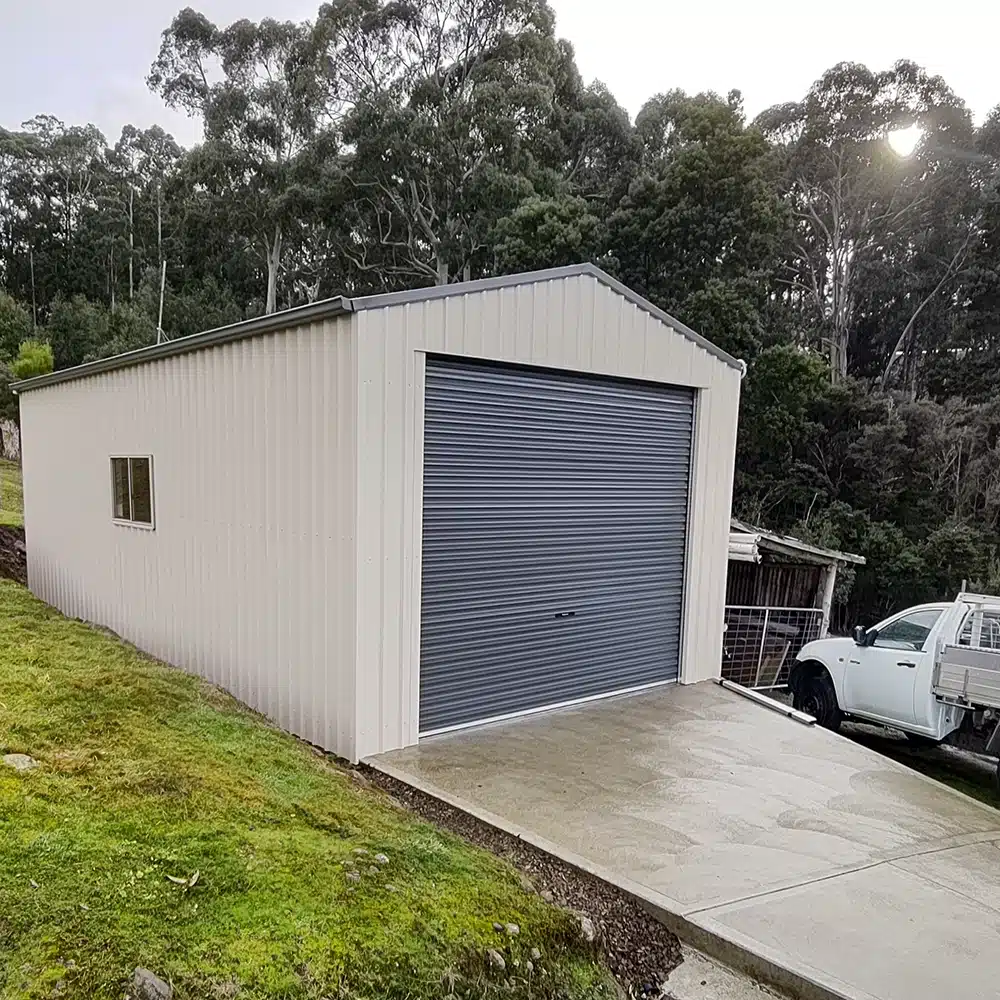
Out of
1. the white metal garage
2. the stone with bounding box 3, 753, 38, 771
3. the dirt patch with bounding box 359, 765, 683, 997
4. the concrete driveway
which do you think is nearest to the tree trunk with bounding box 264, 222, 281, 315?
the white metal garage

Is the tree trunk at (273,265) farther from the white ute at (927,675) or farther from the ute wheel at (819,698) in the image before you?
the white ute at (927,675)

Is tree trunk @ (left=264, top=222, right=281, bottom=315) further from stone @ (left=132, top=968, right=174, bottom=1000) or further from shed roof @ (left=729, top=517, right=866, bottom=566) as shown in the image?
stone @ (left=132, top=968, right=174, bottom=1000)

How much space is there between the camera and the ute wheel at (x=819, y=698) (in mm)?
7832

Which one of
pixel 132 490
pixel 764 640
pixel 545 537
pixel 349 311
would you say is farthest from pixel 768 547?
pixel 132 490

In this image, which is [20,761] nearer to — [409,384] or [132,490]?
[409,384]

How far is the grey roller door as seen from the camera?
5777mm

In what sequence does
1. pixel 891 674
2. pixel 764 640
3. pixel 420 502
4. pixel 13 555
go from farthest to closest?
pixel 13 555 < pixel 764 640 < pixel 891 674 < pixel 420 502

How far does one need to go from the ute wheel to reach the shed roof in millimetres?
1680

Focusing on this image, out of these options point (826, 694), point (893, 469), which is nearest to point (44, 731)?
point (826, 694)

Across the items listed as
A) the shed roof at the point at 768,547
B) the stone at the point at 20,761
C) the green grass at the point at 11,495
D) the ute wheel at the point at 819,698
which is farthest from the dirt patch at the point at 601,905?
the green grass at the point at 11,495

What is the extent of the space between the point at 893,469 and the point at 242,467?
18.8m

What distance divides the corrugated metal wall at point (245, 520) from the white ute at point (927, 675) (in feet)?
16.7

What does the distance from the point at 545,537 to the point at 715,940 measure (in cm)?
367

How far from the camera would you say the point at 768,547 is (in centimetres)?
986
